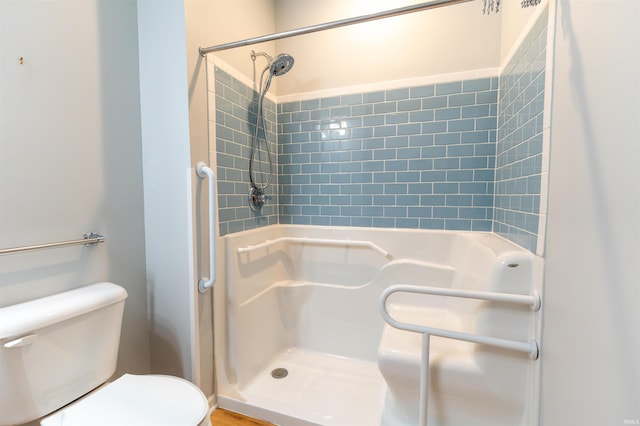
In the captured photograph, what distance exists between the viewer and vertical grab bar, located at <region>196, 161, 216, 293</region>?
1295 millimetres

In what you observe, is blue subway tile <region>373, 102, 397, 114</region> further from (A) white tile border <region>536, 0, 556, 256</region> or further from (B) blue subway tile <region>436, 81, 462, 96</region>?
(A) white tile border <region>536, 0, 556, 256</region>

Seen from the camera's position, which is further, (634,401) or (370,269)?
(370,269)

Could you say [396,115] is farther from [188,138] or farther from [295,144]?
[188,138]

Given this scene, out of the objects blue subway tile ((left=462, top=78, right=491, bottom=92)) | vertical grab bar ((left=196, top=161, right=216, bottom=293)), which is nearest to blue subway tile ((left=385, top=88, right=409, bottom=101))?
blue subway tile ((left=462, top=78, right=491, bottom=92))

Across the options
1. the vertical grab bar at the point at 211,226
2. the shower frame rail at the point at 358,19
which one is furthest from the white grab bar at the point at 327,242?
the shower frame rail at the point at 358,19

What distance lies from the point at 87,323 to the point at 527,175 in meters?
Answer: 1.86

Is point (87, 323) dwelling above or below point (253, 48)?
below

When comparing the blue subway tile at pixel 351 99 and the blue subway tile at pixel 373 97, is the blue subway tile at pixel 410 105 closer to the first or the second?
the blue subway tile at pixel 373 97

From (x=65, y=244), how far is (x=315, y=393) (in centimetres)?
146

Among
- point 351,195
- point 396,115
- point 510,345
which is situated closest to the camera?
point 510,345

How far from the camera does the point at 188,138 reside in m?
1.30

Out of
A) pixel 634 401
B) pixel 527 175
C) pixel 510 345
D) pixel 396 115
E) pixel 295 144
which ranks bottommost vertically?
pixel 510 345

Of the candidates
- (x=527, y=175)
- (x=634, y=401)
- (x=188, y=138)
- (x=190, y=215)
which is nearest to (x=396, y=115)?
(x=527, y=175)

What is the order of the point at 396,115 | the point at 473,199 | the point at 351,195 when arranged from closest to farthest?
the point at 473,199 < the point at 396,115 < the point at 351,195
